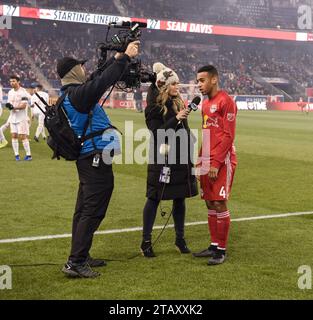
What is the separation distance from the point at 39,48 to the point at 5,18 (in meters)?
4.83

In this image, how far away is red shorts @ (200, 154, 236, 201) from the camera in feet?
19.2

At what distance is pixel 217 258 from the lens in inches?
230

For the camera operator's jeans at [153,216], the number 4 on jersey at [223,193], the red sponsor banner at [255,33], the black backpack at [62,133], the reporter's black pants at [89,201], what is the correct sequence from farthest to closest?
1. the red sponsor banner at [255,33]
2. the camera operator's jeans at [153,216]
3. the number 4 on jersey at [223,193]
4. the reporter's black pants at [89,201]
5. the black backpack at [62,133]

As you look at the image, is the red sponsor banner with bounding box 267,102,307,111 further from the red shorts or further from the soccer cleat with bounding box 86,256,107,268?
the soccer cleat with bounding box 86,256,107,268

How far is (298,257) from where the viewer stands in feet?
19.7

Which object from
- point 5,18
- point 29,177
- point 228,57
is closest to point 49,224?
point 29,177

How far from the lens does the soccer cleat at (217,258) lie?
Answer: 5758mm

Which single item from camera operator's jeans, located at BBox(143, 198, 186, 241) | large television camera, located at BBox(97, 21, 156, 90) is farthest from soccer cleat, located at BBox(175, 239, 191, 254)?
large television camera, located at BBox(97, 21, 156, 90)

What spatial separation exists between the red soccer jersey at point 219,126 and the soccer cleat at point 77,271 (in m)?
1.66

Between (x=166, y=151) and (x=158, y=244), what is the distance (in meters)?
1.28

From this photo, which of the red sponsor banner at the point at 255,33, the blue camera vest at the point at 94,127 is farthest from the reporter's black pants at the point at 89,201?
the red sponsor banner at the point at 255,33

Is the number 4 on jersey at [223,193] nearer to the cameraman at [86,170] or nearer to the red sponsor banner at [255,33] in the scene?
→ the cameraman at [86,170]

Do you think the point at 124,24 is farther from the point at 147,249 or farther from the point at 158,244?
the point at 158,244

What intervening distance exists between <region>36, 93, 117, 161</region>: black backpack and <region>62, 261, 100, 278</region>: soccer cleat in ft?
3.45
